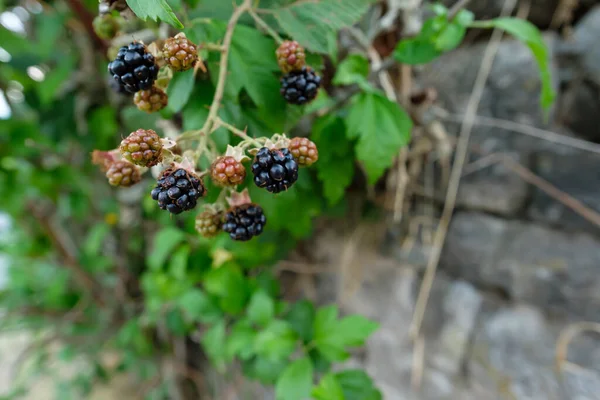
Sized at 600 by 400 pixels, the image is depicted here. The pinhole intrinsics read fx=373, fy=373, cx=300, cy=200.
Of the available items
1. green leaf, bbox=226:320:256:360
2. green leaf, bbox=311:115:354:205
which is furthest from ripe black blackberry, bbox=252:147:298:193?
green leaf, bbox=226:320:256:360

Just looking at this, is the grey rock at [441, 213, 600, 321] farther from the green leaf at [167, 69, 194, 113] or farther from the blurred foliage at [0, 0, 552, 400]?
the green leaf at [167, 69, 194, 113]

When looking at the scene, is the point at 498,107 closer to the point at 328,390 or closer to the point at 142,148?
the point at 328,390

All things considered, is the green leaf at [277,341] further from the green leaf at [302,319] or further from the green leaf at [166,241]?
the green leaf at [166,241]

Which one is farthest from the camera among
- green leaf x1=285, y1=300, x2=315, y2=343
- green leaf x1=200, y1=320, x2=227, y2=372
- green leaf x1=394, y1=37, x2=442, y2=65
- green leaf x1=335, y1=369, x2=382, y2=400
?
green leaf x1=200, y1=320, x2=227, y2=372

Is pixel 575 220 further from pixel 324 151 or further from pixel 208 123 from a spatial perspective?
pixel 208 123

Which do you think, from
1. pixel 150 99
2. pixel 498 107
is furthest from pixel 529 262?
pixel 150 99

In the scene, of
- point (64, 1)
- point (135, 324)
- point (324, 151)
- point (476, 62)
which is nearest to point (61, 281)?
point (135, 324)
